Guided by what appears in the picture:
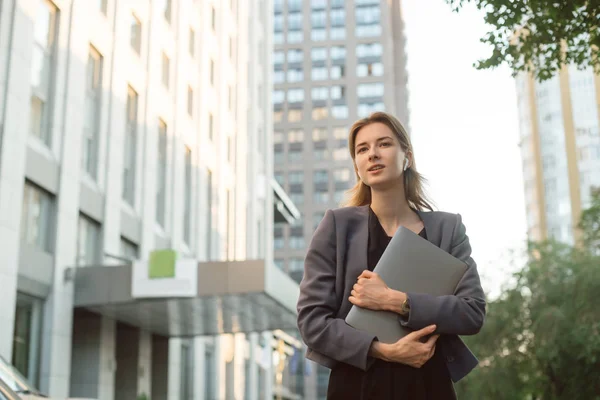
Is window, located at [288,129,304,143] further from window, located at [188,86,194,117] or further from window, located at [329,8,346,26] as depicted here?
window, located at [188,86,194,117]

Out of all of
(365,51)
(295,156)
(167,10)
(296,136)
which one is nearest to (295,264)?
(295,156)

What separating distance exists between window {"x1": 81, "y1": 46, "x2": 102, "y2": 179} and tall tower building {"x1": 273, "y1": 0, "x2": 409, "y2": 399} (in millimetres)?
80980

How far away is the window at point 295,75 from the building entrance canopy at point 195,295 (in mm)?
86037

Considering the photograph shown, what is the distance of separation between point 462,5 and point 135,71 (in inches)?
707

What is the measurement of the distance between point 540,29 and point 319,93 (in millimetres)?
99492

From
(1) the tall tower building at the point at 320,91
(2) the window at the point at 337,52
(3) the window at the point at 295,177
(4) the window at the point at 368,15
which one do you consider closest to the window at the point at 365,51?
(1) the tall tower building at the point at 320,91

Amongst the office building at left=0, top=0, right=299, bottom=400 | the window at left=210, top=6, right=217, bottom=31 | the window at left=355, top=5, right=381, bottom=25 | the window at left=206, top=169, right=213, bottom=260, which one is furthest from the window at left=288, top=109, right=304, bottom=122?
the window at left=206, top=169, right=213, bottom=260

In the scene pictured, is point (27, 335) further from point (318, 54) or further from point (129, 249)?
point (318, 54)

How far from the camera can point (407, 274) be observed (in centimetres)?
255

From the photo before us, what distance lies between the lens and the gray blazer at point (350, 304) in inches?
96.3

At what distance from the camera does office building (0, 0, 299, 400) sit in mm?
18297

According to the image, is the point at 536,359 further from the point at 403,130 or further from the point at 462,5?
the point at 403,130

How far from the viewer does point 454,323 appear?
246 cm

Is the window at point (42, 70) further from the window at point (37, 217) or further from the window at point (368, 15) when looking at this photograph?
the window at point (368, 15)
